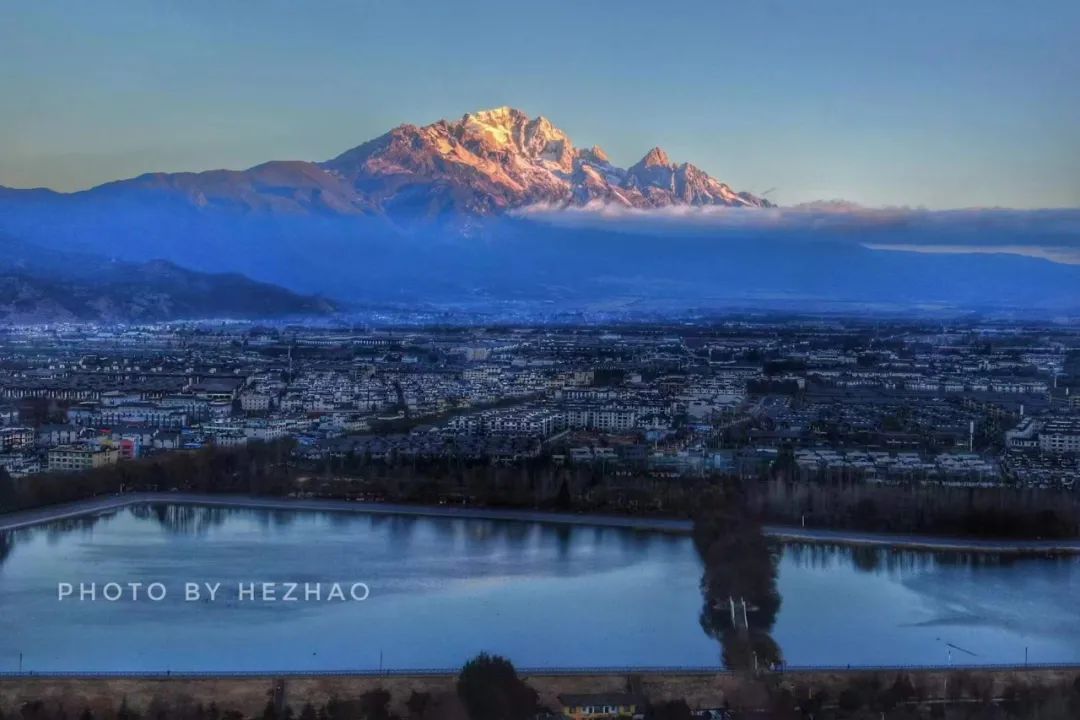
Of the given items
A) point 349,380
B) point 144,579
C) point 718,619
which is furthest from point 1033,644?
point 349,380

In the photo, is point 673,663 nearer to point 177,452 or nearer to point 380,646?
point 380,646

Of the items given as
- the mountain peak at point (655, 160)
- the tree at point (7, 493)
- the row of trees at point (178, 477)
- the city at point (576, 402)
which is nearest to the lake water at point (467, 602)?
the tree at point (7, 493)

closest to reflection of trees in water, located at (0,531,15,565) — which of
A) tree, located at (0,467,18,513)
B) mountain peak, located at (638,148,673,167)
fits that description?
tree, located at (0,467,18,513)

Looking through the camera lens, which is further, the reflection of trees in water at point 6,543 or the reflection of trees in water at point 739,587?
the reflection of trees in water at point 6,543

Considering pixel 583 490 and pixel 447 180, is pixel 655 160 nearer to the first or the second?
pixel 447 180

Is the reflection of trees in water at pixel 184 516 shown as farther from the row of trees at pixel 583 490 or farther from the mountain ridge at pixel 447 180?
the mountain ridge at pixel 447 180

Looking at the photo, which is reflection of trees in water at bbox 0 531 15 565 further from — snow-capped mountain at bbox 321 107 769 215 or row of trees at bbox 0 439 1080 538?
snow-capped mountain at bbox 321 107 769 215

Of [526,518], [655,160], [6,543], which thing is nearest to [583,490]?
[526,518]
